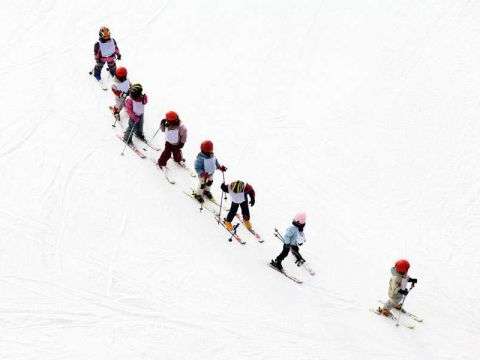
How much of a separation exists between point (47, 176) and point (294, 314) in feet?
19.6

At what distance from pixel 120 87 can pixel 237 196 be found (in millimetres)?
4470

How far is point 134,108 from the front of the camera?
11.8 meters

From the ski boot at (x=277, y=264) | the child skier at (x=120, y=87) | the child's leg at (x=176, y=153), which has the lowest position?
the ski boot at (x=277, y=264)

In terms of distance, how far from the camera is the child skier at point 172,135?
11.0 metres

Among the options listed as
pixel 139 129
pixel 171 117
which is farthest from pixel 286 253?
pixel 139 129

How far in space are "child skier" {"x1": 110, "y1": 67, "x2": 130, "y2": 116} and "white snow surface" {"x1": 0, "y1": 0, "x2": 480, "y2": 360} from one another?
0.60 meters

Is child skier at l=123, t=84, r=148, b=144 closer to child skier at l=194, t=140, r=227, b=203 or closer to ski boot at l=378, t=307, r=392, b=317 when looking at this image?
child skier at l=194, t=140, r=227, b=203

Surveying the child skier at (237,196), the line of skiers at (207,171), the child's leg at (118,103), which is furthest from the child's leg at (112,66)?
the child skier at (237,196)

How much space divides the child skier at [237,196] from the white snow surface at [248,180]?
0.38 m

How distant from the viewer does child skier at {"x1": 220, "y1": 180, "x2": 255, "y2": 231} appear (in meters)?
10.4

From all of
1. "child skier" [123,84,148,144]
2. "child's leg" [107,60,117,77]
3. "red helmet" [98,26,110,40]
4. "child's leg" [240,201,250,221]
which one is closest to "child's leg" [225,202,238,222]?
"child's leg" [240,201,250,221]

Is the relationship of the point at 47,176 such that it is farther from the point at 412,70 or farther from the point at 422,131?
the point at 412,70

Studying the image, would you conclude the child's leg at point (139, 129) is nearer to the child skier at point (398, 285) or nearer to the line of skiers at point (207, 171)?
the line of skiers at point (207, 171)

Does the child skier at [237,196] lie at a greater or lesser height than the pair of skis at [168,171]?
lesser
